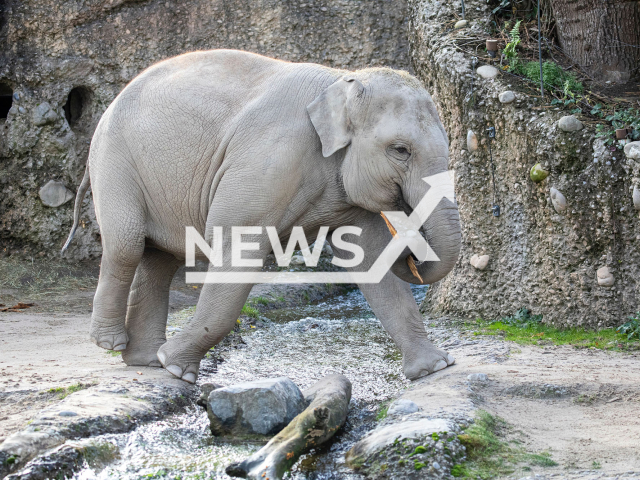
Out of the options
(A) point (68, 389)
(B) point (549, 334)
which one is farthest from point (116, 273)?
(B) point (549, 334)

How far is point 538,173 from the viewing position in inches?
259

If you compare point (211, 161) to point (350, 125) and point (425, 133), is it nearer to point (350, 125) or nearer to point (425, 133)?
point (350, 125)

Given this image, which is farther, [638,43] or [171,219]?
[638,43]

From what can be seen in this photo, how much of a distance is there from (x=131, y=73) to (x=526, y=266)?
7131 millimetres

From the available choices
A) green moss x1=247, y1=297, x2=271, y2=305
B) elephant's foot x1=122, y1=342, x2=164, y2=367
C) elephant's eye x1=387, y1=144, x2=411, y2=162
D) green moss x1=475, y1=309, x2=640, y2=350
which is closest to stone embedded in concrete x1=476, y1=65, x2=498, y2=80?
green moss x1=475, y1=309, x2=640, y2=350

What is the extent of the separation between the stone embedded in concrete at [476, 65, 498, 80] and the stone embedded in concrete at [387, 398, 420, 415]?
4.24m

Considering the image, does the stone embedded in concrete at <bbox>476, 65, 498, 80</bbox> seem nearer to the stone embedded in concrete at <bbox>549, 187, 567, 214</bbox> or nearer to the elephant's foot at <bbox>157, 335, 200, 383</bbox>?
the stone embedded in concrete at <bbox>549, 187, 567, 214</bbox>

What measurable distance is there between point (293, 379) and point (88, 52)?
793 centimetres

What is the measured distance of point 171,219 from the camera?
4.95 m

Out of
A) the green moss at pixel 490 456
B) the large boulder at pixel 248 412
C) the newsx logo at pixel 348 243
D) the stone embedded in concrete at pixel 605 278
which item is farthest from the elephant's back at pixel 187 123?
A: the stone embedded in concrete at pixel 605 278

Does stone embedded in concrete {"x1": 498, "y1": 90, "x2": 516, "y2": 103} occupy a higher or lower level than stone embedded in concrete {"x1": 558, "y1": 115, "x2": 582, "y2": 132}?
higher

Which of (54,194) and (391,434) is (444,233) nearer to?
(391,434)

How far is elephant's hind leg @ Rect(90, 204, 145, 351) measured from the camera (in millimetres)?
4867

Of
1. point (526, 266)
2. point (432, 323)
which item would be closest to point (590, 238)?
point (526, 266)
